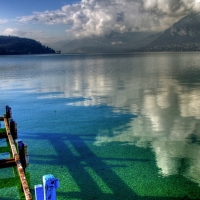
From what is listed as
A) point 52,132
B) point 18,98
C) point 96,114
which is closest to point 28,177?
point 52,132

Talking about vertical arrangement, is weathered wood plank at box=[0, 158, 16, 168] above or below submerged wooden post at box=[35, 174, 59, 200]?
below

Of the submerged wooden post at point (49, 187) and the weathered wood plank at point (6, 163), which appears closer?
the submerged wooden post at point (49, 187)

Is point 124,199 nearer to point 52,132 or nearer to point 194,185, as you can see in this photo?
point 194,185

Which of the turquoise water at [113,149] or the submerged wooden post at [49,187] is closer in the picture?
the submerged wooden post at [49,187]

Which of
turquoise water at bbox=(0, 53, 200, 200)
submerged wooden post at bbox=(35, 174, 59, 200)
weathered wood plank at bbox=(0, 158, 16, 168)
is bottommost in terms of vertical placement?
turquoise water at bbox=(0, 53, 200, 200)

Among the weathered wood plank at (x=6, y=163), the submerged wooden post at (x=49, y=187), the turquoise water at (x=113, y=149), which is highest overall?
the submerged wooden post at (x=49, y=187)

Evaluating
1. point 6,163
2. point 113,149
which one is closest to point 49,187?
point 6,163

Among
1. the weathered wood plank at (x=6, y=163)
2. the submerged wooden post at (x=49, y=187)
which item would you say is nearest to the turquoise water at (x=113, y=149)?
the weathered wood plank at (x=6, y=163)

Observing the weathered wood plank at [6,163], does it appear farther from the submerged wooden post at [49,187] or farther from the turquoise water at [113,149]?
the submerged wooden post at [49,187]

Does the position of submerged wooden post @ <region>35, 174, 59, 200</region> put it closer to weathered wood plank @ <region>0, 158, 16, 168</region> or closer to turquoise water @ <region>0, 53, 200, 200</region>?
turquoise water @ <region>0, 53, 200, 200</region>

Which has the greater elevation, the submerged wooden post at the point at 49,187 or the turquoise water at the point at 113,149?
the submerged wooden post at the point at 49,187

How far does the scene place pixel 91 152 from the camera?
14.3 meters

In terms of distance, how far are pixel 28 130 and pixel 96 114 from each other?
6.77 meters

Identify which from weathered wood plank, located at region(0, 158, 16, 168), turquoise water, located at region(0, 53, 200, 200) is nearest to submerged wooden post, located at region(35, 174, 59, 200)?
turquoise water, located at region(0, 53, 200, 200)
